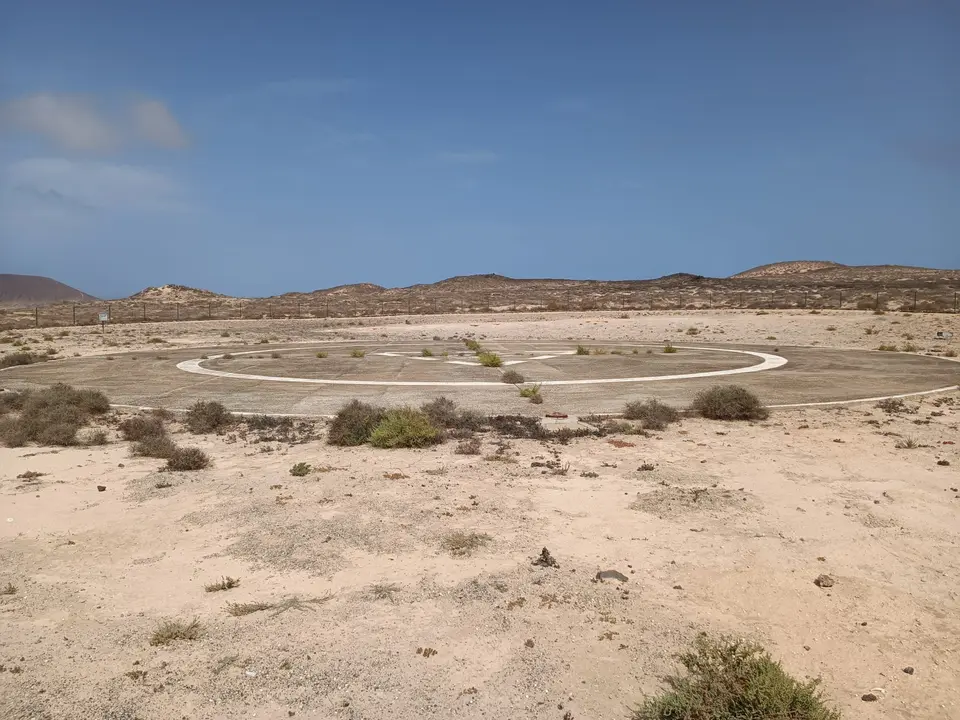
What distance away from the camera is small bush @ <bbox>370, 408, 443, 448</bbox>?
11539mm

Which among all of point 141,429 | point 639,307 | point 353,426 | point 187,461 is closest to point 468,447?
point 353,426

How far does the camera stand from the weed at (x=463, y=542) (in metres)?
7.10

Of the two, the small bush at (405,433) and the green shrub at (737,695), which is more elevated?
the small bush at (405,433)

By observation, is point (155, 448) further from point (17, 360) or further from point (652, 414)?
point (17, 360)

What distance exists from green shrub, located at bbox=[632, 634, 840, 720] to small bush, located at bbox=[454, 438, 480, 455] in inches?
257

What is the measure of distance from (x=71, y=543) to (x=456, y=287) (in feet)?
428

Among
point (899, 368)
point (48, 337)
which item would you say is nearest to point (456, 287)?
point (48, 337)

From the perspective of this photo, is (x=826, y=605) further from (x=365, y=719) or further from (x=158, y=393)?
(x=158, y=393)

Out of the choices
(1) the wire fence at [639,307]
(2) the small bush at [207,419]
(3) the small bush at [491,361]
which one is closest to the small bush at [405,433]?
(2) the small bush at [207,419]

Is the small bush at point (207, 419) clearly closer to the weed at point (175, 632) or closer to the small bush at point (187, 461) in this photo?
the small bush at point (187, 461)

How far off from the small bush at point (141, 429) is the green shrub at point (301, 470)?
3.69 meters

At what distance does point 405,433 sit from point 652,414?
4.93 meters

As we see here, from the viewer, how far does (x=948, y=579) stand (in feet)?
20.6

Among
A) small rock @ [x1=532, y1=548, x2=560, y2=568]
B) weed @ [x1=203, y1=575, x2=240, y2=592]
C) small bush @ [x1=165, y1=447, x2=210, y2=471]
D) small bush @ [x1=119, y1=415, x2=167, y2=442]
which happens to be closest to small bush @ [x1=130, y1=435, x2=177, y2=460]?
small bush @ [x1=165, y1=447, x2=210, y2=471]
